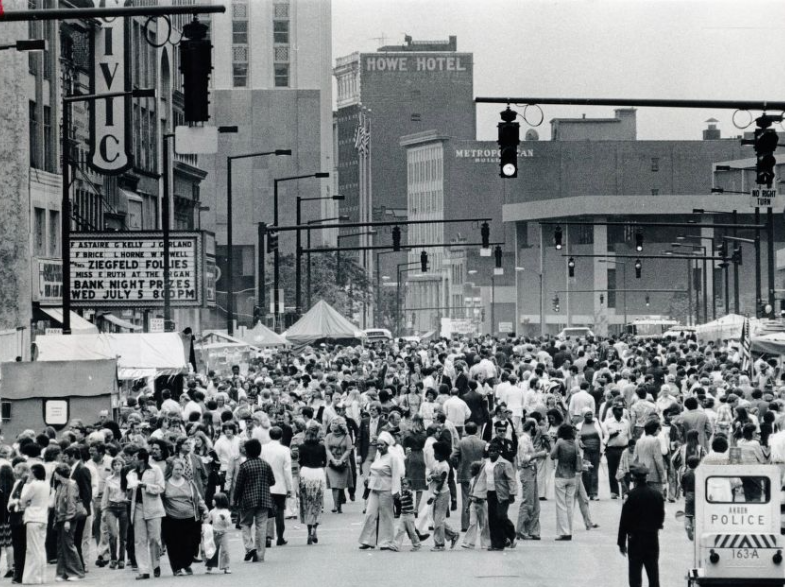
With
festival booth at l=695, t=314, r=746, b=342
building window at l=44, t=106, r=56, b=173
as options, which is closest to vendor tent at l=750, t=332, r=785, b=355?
festival booth at l=695, t=314, r=746, b=342

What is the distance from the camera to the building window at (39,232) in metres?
48.5

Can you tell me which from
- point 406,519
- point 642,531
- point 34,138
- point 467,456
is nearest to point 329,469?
point 467,456

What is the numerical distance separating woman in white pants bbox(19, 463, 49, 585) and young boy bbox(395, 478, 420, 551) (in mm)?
4723

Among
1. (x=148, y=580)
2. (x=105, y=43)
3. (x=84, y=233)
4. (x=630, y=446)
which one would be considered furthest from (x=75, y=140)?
(x=148, y=580)

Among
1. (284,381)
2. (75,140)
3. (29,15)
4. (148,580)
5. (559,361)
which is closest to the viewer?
(29,15)

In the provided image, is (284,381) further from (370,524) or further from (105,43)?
(105,43)

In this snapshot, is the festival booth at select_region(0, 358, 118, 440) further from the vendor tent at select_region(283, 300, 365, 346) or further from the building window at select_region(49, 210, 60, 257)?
the vendor tent at select_region(283, 300, 365, 346)

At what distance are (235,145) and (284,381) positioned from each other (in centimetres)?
11794

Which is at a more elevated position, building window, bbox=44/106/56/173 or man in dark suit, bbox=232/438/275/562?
building window, bbox=44/106/56/173

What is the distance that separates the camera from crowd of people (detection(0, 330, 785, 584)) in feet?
67.3

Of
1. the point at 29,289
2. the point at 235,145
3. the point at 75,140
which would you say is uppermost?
the point at 235,145

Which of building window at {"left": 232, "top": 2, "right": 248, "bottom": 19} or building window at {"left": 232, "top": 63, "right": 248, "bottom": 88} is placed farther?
building window at {"left": 232, "top": 2, "right": 248, "bottom": 19}

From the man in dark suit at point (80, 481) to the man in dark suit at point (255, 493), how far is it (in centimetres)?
180

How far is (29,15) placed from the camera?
16.3m
